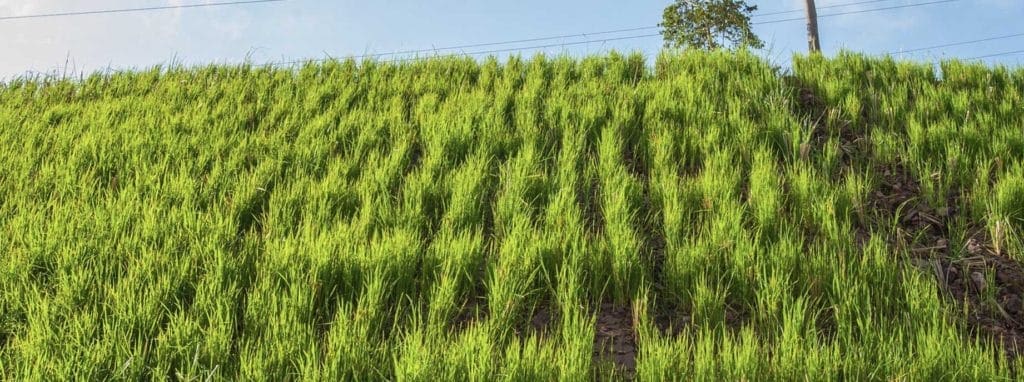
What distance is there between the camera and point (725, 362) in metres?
1.58

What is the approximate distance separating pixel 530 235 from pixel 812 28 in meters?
10.5

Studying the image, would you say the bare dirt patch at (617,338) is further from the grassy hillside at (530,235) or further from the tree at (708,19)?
the tree at (708,19)

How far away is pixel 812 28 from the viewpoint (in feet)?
36.0

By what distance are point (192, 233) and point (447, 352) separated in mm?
1310

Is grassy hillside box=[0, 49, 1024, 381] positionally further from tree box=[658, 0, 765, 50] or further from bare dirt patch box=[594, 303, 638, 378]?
tree box=[658, 0, 765, 50]

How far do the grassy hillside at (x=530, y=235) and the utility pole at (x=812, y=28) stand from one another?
22.0 ft

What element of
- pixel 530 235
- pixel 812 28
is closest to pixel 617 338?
pixel 530 235

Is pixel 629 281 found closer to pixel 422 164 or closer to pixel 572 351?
pixel 572 351

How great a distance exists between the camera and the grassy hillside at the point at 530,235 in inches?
65.2

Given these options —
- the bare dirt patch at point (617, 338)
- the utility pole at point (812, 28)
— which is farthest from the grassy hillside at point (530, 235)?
the utility pole at point (812, 28)

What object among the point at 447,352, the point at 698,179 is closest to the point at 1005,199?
the point at 698,179

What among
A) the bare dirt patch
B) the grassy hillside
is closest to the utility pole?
the grassy hillside

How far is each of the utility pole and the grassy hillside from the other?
6.69 meters

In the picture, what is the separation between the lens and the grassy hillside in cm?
166
